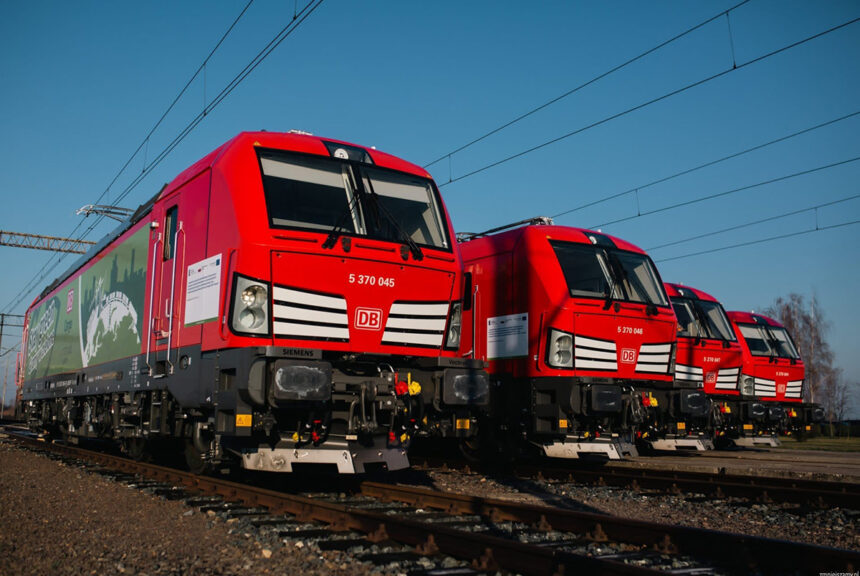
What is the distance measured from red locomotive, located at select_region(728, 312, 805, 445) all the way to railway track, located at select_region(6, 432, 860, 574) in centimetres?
1112

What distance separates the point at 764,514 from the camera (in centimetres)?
702

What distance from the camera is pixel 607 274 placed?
1083 cm

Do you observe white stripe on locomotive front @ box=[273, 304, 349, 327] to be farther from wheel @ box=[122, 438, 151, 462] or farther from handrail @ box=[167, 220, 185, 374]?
wheel @ box=[122, 438, 151, 462]

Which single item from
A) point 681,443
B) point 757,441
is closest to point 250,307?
point 681,443

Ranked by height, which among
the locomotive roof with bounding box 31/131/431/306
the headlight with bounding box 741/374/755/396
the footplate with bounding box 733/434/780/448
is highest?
the locomotive roof with bounding box 31/131/431/306

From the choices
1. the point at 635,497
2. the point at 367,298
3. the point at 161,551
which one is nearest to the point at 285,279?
the point at 367,298

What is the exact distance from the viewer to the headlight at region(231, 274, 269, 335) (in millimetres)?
6836

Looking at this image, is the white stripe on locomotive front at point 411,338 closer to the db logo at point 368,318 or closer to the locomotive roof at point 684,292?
the db logo at point 368,318

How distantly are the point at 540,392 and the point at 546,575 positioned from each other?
6005 mm

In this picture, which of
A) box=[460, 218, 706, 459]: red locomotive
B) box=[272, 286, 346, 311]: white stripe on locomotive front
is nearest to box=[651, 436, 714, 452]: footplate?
box=[460, 218, 706, 459]: red locomotive

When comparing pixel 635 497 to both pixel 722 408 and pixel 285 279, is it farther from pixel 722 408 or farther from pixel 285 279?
pixel 722 408

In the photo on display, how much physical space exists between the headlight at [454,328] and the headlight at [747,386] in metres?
10.7

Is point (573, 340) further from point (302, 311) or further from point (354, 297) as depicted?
point (302, 311)

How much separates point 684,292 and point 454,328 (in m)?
9.46
